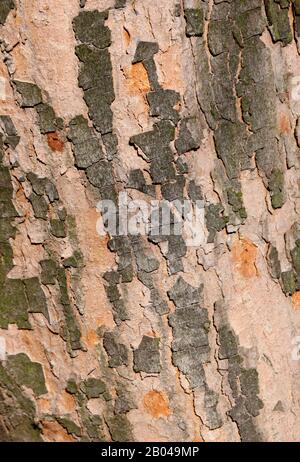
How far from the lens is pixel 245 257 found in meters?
1.57

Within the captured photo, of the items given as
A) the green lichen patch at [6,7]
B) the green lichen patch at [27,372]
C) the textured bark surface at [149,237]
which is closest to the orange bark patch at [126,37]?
the textured bark surface at [149,237]

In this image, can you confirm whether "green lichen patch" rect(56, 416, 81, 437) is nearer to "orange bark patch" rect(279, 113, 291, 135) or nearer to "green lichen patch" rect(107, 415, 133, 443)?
"green lichen patch" rect(107, 415, 133, 443)

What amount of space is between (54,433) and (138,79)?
34.1 inches

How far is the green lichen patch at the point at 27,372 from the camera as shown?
5.34ft

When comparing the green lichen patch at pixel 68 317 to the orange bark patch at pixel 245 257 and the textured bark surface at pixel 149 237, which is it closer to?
the textured bark surface at pixel 149 237

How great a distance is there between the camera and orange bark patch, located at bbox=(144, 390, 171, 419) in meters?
1.60

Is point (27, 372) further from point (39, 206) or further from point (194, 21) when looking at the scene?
point (194, 21)

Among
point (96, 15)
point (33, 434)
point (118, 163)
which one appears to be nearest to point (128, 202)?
point (118, 163)

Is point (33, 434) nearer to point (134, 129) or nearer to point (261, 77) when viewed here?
point (134, 129)

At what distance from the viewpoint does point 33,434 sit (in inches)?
67.3

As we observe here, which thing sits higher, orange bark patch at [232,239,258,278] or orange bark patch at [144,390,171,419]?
orange bark patch at [232,239,258,278]

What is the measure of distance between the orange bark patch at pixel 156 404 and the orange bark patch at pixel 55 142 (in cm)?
59

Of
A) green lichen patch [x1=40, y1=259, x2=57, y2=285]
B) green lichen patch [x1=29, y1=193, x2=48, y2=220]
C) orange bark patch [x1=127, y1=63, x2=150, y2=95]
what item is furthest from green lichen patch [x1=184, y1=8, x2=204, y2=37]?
green lichen patch [x1=40, y1=259, x2=57, y2=285]

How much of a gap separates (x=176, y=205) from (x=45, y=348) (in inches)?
18.0
